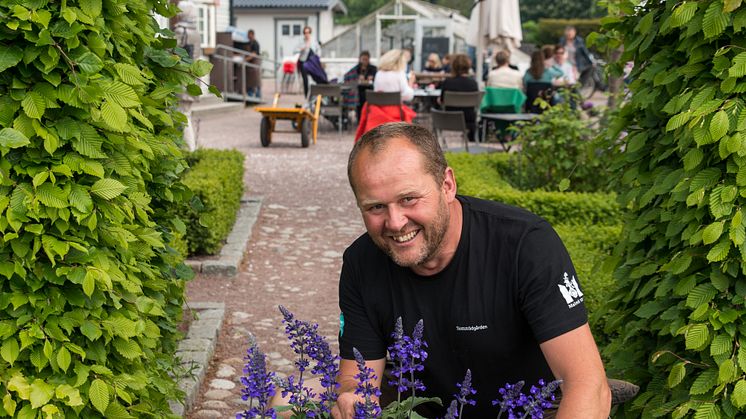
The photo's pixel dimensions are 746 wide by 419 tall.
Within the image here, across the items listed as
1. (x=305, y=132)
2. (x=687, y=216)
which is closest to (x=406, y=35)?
(x=305, y=132)

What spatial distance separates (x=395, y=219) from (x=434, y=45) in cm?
2643

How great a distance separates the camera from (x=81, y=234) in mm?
2646

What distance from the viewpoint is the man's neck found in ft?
8.95

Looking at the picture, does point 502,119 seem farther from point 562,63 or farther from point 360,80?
point 360,80

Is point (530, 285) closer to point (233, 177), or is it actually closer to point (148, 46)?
point (148, 46)

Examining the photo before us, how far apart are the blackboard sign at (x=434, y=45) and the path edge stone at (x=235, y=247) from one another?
19227 mm

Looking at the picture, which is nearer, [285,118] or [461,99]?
[461,99]

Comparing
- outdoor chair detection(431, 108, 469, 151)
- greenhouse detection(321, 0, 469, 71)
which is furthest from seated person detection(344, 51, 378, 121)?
greenhouse detection(321, 0, 469, 71)

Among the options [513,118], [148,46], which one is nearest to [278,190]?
[513,118]

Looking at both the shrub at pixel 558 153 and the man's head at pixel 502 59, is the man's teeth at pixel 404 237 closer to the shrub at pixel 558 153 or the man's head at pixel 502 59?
the shrub at pixel 558 153

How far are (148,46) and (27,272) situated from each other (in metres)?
0.93

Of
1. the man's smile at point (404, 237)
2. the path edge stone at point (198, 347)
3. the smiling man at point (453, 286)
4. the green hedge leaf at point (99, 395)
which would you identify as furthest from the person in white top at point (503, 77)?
the green hedge leaf at point (99, 395)

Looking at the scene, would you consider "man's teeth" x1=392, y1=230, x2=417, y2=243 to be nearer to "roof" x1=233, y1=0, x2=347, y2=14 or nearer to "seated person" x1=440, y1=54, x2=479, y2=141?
"seated person" x1=440, y1=54, x2=479, y2=141

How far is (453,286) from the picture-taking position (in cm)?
274
